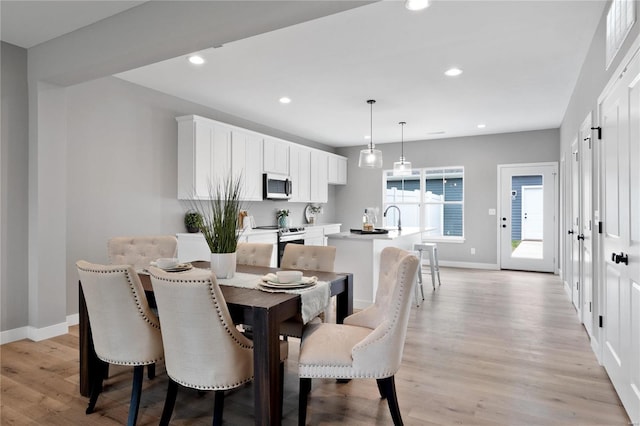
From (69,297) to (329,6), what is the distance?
3705mm

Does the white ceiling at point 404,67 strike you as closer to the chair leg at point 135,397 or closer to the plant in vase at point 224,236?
the plant in vase at point 224,236

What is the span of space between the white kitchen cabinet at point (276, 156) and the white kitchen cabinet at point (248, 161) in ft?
0.51

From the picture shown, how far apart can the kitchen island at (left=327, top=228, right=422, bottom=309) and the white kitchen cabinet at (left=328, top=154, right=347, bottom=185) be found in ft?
12.0

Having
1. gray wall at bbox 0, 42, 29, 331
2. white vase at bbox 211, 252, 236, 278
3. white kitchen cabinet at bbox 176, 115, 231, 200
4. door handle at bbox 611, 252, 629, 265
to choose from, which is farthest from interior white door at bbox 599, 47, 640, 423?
gray wall at bbox 0, 42, 29, 331

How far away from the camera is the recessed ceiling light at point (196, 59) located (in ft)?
12.1

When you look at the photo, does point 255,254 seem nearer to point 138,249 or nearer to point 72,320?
point 138,249

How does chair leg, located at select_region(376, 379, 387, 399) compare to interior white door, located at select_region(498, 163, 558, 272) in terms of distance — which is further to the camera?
interior white door, located at select_region(498, 163, 558, 272)

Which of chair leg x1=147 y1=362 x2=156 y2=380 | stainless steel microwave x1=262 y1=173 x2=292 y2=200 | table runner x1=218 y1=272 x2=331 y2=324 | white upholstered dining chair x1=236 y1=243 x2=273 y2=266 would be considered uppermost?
stainless steel microwave x1=262 y1=173 x2=292 y2=200

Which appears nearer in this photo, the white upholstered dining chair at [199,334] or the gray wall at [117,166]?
the white upholstered dining chair at [199,334]

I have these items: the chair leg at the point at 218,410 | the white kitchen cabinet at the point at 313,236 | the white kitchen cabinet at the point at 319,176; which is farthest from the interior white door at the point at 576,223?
the white kitchen cabinet at the point at 319,176

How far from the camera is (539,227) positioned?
7105 millimetres

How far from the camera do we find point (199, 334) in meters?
1.78

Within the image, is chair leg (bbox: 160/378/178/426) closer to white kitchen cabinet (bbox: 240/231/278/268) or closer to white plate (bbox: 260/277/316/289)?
white plate (bbox: 260/277/316/289)

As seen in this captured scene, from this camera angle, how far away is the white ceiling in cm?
294
